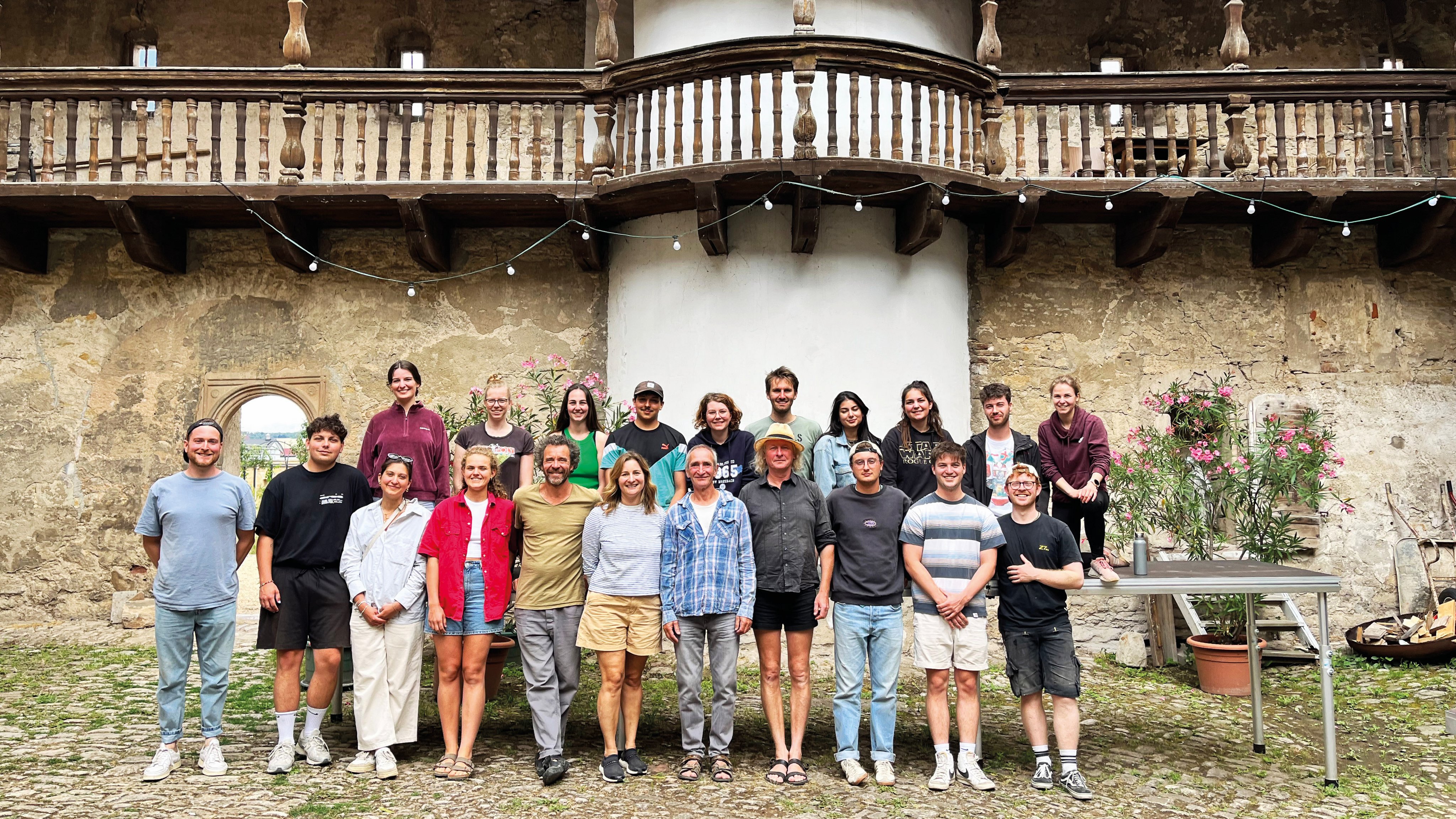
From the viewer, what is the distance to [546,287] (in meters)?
10.6

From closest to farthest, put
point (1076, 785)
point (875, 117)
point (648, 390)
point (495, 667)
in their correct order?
point (1076, 785) < point (648, 390) < point (495, 667) < point (875, 117)

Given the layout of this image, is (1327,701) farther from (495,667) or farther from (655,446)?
(495,667)

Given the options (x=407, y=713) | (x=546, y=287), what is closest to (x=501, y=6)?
(x=546, y=287)

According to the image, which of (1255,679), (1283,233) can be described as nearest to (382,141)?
(1255,679)

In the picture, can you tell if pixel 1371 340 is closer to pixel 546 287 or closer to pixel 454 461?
pixel 546 287

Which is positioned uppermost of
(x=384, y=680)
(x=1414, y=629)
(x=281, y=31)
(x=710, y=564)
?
(x=281, y=31)

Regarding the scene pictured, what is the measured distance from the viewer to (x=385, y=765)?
18.1ft

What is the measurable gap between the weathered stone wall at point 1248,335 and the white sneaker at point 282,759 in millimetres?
7000

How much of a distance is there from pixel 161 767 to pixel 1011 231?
7815 millimetres

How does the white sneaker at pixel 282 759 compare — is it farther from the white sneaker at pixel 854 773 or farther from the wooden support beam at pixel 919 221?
the wooden support beam at pixel 919 221

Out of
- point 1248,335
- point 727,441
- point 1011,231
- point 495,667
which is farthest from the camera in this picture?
point 1248,335

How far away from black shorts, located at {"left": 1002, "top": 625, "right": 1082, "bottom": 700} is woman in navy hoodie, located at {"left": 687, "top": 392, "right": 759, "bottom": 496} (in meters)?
1.68

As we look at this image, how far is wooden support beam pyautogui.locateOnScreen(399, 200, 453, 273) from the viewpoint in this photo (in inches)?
380

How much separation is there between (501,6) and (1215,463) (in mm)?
8489
